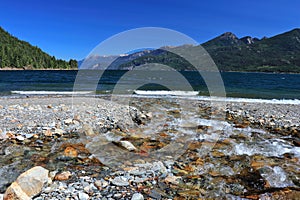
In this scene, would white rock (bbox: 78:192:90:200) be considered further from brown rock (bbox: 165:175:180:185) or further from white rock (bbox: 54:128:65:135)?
white rock (bbox: 54:128:65:135)

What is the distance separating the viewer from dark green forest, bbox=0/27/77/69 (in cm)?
10612

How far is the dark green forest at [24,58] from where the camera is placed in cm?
10612

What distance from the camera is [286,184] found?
458 cm

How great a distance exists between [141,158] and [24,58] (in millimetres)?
130295

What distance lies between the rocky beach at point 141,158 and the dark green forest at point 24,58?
116935 mm

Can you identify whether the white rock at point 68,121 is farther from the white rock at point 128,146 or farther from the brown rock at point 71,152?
the white rock at point 128,146

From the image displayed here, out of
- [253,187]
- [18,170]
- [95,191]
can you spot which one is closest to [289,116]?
[253,187]

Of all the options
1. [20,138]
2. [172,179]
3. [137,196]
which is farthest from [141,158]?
[20,138]

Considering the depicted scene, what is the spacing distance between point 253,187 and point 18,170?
5322 millimetres

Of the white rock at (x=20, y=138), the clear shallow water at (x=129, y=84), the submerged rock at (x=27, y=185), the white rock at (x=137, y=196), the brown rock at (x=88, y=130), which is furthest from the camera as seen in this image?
the clear shallow water at (x=129, y=84)

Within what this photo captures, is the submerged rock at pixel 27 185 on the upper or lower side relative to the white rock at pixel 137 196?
upper

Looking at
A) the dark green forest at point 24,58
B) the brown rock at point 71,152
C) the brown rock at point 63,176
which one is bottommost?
the brown rock at point 63,176

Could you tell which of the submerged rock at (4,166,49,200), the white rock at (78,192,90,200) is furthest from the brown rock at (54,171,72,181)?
the white rock at (78,192,90,200)

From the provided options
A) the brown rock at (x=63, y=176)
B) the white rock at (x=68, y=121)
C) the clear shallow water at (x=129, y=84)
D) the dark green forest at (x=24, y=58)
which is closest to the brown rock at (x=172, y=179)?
the brown rock at (x=63, y=176)
